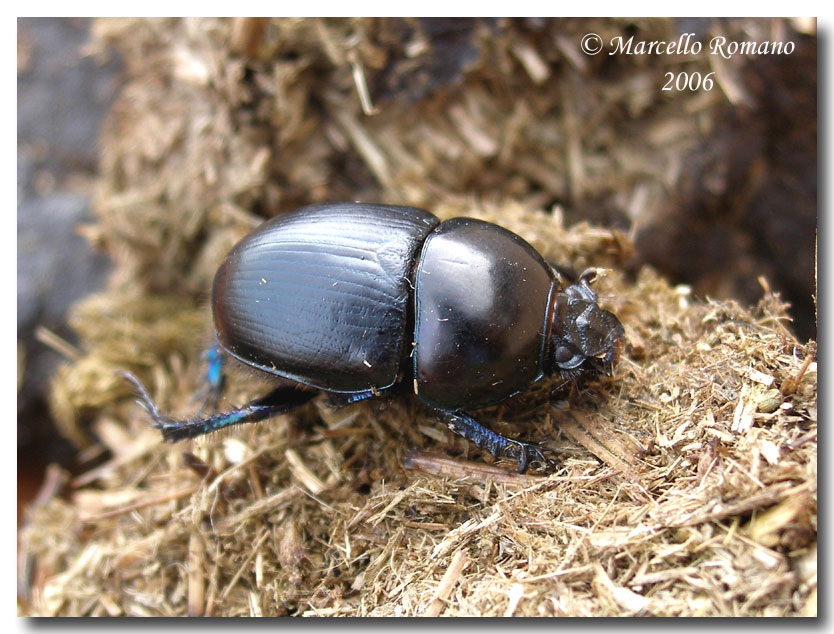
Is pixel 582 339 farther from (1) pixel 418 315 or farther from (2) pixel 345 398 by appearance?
(2) pixel 345 398

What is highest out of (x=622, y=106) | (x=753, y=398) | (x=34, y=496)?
(x=622, y=106)

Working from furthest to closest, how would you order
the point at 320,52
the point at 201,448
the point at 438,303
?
the point at 320,52, the point at 201,448, the point at 438,303

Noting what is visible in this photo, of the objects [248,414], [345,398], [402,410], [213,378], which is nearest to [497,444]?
[402,410]

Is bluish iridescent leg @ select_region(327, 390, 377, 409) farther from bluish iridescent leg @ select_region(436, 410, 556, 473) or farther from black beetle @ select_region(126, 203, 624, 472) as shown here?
bluish iridescent leg @ select_region(436, 410, 556, 473)

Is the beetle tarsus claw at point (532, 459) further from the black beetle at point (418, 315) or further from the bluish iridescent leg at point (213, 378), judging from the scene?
the bluish iridescent leg at point (213, 378)

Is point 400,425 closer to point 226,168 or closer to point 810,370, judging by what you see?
point 810,370

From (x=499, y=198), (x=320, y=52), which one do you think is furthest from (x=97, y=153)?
(x=499, y=198)
